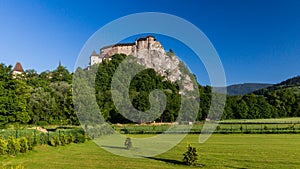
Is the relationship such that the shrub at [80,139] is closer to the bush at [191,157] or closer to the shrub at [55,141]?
the shrub at [55,141]

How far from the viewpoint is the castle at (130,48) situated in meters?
115

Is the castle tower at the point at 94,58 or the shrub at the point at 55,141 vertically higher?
the castle tower at the point at 94,58

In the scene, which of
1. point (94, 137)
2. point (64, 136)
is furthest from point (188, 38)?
point (94, 137)

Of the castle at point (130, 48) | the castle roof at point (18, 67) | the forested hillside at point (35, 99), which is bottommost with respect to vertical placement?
the forested hillside at point (35, 99)

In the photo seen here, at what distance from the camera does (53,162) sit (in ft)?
54.1

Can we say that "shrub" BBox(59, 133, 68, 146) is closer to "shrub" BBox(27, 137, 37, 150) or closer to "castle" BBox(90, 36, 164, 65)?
"shrub" BBox(27, 137, 37, 150)

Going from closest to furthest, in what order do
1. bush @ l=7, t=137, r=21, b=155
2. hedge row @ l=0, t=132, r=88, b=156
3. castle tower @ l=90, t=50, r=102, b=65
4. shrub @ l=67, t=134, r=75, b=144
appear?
hedge row @ l=0, t=132, r=88, b=156
bush @ l=7, t=137, r=21, b=155
shrub @ l=67, t=134, r=75, b=144
castle tower @ l=90, t=50, r=102, b=65

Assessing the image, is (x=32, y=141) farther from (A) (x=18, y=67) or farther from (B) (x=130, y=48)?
(A) (x=18, y=67)

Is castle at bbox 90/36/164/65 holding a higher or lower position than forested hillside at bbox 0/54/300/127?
higher

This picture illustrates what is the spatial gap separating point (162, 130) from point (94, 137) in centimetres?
1521

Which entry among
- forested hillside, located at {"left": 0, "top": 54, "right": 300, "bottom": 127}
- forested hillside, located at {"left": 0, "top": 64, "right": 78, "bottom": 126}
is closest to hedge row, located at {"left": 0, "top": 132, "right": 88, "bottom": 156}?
forested hillside, located at {"left": 0, "top": 54, "right": 300, "bottom": 127}

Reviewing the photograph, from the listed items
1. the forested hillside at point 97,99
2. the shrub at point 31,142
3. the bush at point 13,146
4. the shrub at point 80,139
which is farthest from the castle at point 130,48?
the bush at point 13,146

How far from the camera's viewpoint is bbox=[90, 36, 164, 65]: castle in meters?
115

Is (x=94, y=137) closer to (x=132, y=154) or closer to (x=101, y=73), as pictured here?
(x=132, y=154)
